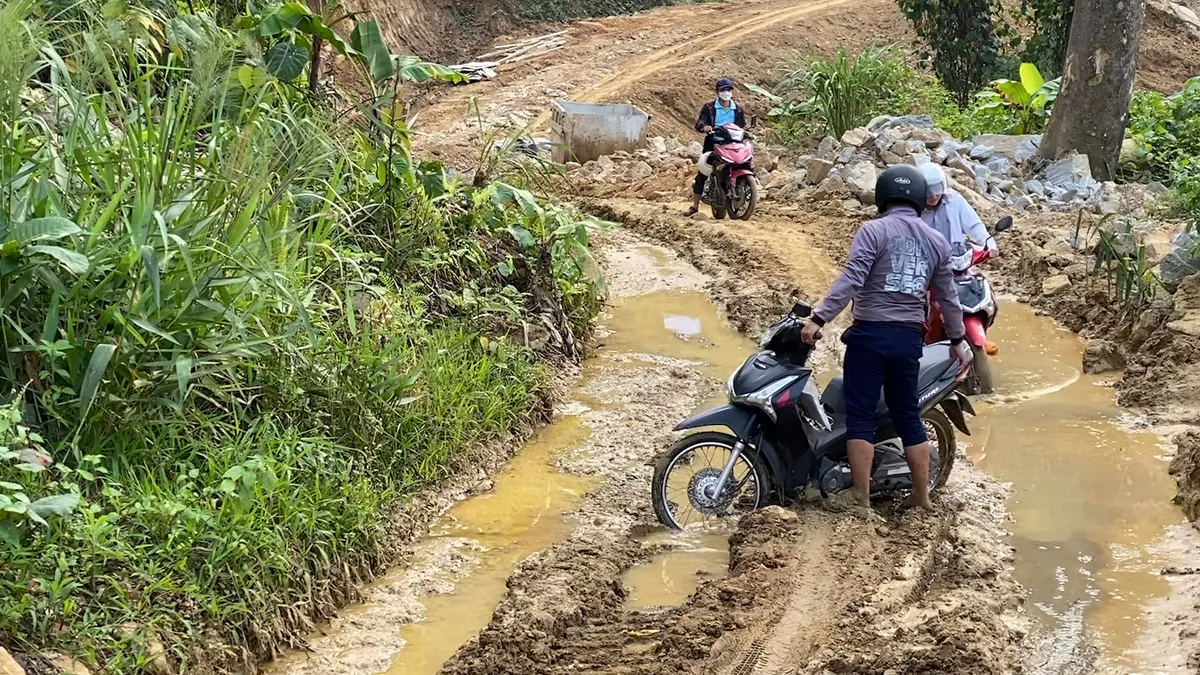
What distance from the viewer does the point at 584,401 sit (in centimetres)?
853

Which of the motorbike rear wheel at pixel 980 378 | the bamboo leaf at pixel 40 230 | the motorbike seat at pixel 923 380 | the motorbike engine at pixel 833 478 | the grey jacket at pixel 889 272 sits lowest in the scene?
the motorbike rear wheel at pixel 980 378

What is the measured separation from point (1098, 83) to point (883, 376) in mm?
9565

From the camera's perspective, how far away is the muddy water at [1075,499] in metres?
5.27

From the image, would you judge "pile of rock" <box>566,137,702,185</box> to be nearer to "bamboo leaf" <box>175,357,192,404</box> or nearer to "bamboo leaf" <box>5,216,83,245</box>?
"bamboo leaf" <box>175,357,192,404</box>

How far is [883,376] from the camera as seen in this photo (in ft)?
19.5

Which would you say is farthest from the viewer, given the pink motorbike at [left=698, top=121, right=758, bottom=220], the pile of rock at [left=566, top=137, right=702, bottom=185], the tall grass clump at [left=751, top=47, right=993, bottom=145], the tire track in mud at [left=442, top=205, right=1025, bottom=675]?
the tall grass clump at [left=751, top=47, right=993, bottom=145]

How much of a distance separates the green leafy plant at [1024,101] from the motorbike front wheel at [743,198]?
4.74 m

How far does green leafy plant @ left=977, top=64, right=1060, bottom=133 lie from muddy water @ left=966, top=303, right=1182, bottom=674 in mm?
7837

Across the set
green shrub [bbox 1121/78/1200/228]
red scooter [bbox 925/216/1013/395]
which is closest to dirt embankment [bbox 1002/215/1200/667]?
red scooter [bbox 925/216/1013/395]

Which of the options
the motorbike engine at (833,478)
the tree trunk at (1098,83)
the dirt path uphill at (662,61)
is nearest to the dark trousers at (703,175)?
the dirt path uphill at (662,61)

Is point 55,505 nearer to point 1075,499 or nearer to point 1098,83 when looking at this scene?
point 1075,499

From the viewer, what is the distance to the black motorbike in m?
6.05

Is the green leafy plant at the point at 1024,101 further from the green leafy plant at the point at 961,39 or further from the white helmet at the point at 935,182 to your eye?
the white helmet at the point at 935,182

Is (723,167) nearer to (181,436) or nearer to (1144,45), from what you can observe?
(181,436)
